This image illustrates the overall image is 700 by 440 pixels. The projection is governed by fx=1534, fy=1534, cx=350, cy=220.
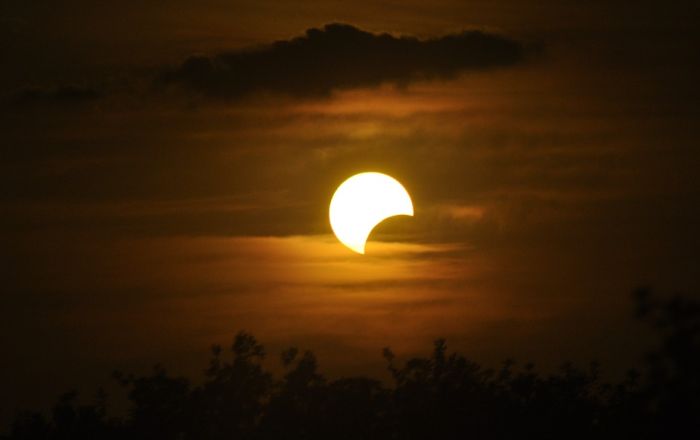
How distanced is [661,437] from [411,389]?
28.1 metres

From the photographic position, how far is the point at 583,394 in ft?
165

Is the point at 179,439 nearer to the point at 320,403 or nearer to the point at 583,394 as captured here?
the point at 320,403

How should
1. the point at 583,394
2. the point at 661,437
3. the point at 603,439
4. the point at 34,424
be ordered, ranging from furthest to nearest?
the point at 34,424, the point at 583,394, the point at 603,439, the point at 661,437

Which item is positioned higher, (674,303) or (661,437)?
(674,303)

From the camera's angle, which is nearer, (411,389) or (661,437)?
(661,437)

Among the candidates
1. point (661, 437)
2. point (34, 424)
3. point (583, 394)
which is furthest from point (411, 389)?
point (661, 437)

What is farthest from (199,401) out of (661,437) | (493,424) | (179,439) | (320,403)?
(661,437)

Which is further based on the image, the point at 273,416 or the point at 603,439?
the point at 273,416

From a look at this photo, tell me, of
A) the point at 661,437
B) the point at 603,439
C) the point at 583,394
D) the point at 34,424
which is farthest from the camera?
the point at 34,424

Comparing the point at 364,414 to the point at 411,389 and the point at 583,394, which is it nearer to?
the point at 411,389

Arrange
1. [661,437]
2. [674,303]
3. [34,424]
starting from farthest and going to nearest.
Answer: [34,424] < [661,437] < [674,303]

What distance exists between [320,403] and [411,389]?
2.99 m

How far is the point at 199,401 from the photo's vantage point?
171ft

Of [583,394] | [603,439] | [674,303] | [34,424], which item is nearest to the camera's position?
[674,303]
